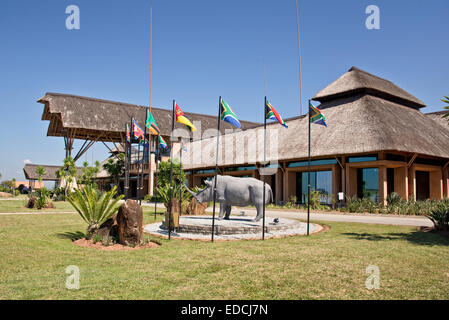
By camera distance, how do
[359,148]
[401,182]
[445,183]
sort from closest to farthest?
1. [359,148]
2. [401,182]
3. [445,183]

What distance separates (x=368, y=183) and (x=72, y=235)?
21437mm

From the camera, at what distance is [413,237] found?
1065 centimetres

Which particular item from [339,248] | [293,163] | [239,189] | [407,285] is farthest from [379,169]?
[407,285]

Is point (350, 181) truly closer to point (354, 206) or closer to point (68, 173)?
point (354, 206)

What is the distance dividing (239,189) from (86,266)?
23.3 ft

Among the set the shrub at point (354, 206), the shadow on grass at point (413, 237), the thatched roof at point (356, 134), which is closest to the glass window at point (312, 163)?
the thatched roof at point (356, 134)

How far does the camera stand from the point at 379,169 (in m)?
22.9

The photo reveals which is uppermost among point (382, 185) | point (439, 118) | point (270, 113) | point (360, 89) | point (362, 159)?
point (360, 89)

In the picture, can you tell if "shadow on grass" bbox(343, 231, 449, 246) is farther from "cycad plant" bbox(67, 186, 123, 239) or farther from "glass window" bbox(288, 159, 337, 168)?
"glass window" bbox(288, 159, 337, 168)

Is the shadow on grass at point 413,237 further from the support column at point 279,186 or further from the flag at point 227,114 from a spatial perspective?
the support column at point 279,186

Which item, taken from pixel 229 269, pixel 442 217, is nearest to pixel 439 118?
pixel 442 217

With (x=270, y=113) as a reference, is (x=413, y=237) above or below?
below

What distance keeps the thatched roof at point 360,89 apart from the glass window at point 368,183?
8040mm
